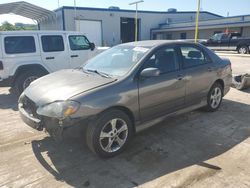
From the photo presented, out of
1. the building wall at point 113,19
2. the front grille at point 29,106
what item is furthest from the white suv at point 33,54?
the building wall at point 113,19

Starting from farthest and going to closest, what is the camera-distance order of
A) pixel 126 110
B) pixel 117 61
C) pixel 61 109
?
pixel 117 61
pixel 126 110
pixel 61 109

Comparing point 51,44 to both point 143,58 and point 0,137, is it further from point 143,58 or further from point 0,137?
point 143,58

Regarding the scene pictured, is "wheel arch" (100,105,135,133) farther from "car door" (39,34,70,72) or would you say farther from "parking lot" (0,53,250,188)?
"car door" (39,34,70,72)

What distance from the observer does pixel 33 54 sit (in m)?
7.40

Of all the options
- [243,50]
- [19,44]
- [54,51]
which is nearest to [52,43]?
[54,51]

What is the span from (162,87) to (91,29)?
27.1 meters

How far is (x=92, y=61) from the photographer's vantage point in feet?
16.3

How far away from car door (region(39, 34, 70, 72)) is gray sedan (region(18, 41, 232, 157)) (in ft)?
10.8

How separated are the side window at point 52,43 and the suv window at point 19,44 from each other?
1.10 feet

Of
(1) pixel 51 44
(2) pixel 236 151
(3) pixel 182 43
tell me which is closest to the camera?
(2) pixel 236 151

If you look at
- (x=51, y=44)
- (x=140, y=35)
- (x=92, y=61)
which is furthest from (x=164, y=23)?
(x=92, y=61)

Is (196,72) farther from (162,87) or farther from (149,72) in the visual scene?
(149,72)

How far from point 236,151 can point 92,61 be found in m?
3.03

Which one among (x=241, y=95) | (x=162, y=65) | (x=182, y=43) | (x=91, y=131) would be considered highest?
(x=182, y=43)
